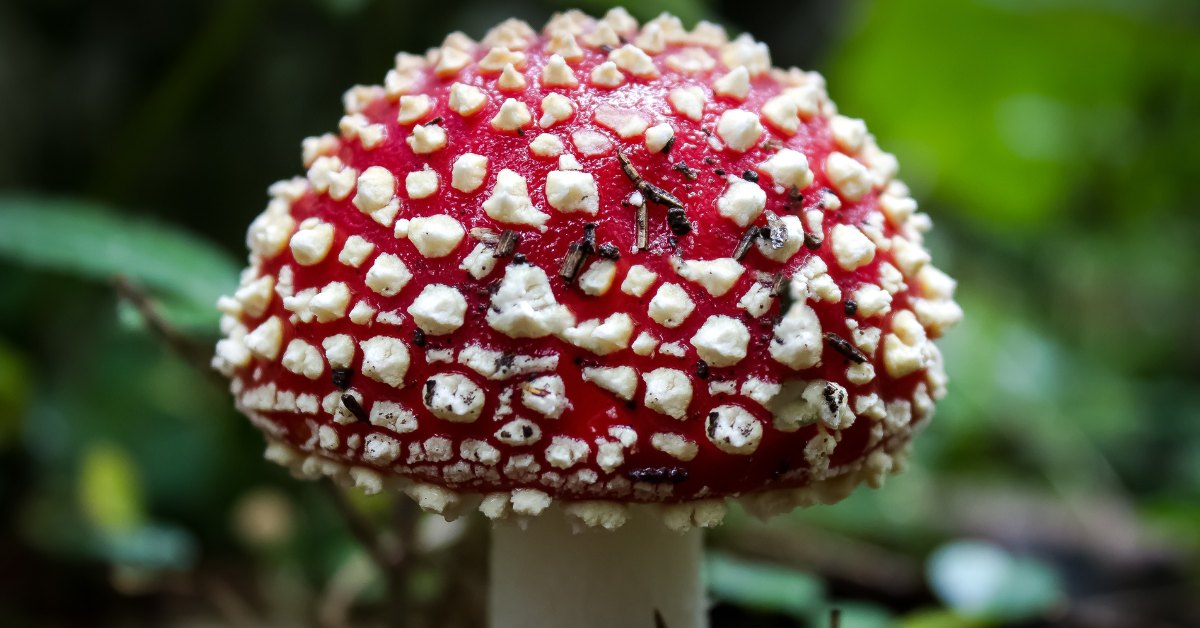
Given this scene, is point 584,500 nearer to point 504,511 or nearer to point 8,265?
point 504,511

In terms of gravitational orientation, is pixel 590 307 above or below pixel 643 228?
below

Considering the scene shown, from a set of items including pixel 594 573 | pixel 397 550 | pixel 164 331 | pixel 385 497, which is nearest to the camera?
pixel 594 573

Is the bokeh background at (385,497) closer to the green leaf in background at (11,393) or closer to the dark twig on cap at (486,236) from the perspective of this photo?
the green leaf in background at (11,393)

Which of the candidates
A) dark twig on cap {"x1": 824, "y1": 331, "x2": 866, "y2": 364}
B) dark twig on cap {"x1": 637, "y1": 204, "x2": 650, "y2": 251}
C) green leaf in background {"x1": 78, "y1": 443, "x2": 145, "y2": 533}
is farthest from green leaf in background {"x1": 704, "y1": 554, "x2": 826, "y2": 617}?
green leaf in background {"x1": 78, "y1": 443, "x2": 145, "y2": 533}

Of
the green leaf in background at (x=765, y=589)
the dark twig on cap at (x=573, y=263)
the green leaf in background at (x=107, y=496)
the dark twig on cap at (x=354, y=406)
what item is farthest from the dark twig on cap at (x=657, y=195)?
the green leaf in background at (x=107, y=496)

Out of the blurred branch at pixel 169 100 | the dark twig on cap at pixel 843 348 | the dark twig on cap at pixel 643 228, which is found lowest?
the dark twig on cap at pixel 843 348

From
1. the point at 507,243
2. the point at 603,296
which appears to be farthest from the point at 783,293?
the point at 507,243

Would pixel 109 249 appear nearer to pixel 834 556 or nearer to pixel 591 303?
pixel 591 303

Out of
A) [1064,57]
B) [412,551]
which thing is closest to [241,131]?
[412,551]

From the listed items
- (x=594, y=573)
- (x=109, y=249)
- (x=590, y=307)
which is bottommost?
(x=594, y=573)
